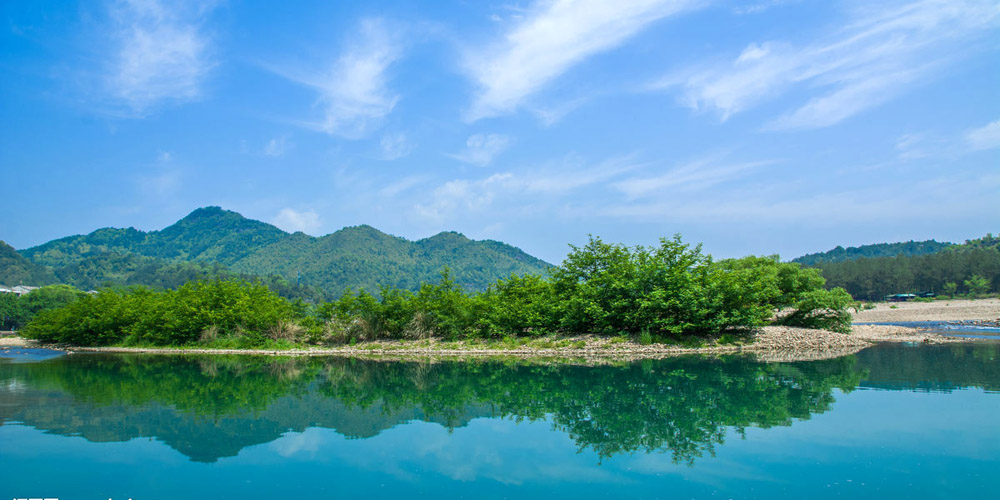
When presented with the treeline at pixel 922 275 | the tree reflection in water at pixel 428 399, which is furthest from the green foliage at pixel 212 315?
the treeline at pixel 922 275

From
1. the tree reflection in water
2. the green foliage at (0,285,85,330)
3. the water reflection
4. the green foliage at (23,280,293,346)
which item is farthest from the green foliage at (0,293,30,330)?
the tree reflection in water

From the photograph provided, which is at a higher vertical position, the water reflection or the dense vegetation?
the dense vegetation

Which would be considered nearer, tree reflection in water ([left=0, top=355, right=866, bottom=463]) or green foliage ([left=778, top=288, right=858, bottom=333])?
tree reflection in water ([left=0, top=355, right=866, bottom=463])

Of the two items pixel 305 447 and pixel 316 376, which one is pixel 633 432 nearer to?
pixel 305 447

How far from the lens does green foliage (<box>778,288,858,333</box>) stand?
2648 cm

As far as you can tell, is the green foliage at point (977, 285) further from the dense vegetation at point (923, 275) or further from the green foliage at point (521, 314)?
the green foliage at point (521, 314)

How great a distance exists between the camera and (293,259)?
5979 inches

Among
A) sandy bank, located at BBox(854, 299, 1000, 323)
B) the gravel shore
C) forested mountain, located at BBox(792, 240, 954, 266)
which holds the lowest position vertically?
sandy bank, located at BBox(854, 299, 1000, 323)

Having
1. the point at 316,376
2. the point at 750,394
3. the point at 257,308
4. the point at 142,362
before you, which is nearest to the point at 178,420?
the point at 316,376

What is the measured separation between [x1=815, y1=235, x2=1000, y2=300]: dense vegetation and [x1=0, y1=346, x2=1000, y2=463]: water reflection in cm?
6294

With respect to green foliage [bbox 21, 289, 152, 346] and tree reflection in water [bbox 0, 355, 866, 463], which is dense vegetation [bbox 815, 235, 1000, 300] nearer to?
tree reflection in water [bbox 0, 355, 866, 463]

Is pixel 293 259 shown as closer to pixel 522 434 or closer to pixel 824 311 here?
pixel 824 311

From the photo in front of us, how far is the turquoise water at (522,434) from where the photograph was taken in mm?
7129

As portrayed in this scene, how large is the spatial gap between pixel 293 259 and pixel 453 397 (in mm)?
148742
